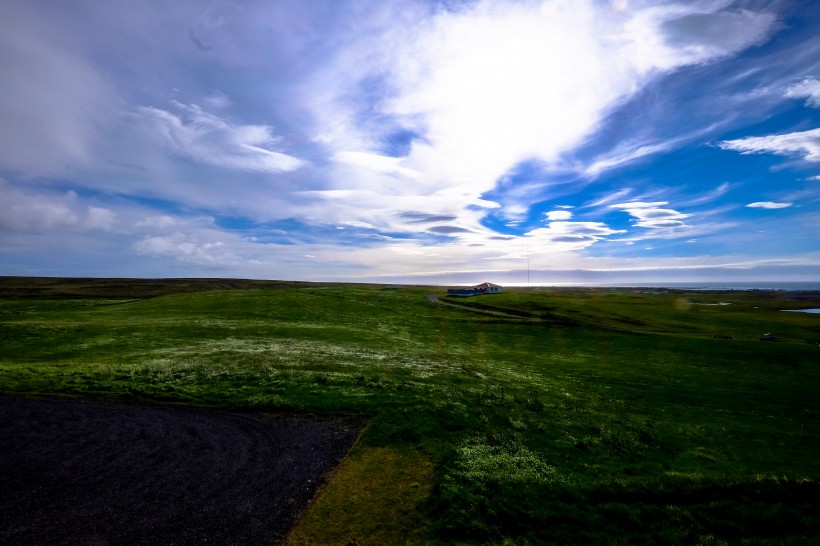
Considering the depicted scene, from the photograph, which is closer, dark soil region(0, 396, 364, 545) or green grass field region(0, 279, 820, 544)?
dark soil region(0, 396, 364, 545)

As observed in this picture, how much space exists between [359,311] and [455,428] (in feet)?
236

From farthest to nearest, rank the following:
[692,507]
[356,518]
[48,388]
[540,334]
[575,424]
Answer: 1. [540,334]
2. [48,388]
3. [575,424]
4. [692,507]
5. [356,518]

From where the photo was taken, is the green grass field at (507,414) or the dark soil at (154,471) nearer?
the dark soil at (154,471)

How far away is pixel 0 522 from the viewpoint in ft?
43.3

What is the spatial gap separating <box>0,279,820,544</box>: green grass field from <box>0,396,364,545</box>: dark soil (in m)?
1.89

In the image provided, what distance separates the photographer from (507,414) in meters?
26.4

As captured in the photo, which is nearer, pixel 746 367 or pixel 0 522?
pixel 0 522

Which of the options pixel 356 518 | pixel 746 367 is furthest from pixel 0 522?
pixel 746 367

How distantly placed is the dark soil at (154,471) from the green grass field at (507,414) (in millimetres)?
1887

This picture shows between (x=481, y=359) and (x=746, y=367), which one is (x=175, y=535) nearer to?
(x=481, y=359)

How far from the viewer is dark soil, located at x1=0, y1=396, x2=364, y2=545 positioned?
1329 centimetres

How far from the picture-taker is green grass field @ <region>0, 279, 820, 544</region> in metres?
14.9

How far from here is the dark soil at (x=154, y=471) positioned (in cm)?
1329

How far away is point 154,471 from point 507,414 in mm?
21425
